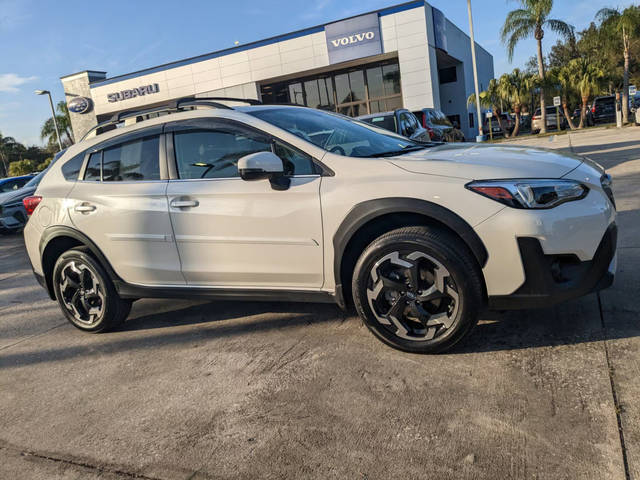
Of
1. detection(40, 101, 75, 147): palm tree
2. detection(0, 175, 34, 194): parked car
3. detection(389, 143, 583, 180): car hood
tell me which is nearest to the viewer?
detection(389, 143, 583, 180): car hood

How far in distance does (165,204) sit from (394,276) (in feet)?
5.54

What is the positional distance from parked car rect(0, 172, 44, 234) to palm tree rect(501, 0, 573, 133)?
26995 mm

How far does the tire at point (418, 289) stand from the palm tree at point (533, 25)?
30601mm

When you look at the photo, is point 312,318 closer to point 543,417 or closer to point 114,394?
point 114,394

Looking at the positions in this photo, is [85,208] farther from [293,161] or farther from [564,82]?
[564,82]

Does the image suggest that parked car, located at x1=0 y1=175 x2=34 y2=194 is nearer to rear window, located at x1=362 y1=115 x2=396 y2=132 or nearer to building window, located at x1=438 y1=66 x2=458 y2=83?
rear window, located at x1=362 y1=115 x2=396 y2=132

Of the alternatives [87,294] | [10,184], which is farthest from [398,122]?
[10,184]

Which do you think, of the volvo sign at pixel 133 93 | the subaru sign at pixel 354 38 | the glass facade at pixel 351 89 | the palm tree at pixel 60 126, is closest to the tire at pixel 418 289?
the subaru sign at pixel 354 38

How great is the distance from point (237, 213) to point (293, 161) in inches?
19.3

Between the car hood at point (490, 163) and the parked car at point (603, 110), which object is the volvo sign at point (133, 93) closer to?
the parked car at point (603, 110)

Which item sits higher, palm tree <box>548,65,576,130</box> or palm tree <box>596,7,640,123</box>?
palm tree <box>596,7,640,123</box>

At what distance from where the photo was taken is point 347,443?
7.74 feet

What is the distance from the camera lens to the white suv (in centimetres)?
274

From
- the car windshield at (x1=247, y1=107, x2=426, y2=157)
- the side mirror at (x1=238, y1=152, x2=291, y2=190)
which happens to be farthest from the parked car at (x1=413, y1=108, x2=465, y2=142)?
the side mirror at (x1=238, y1=152, x2=291, y2=190)
